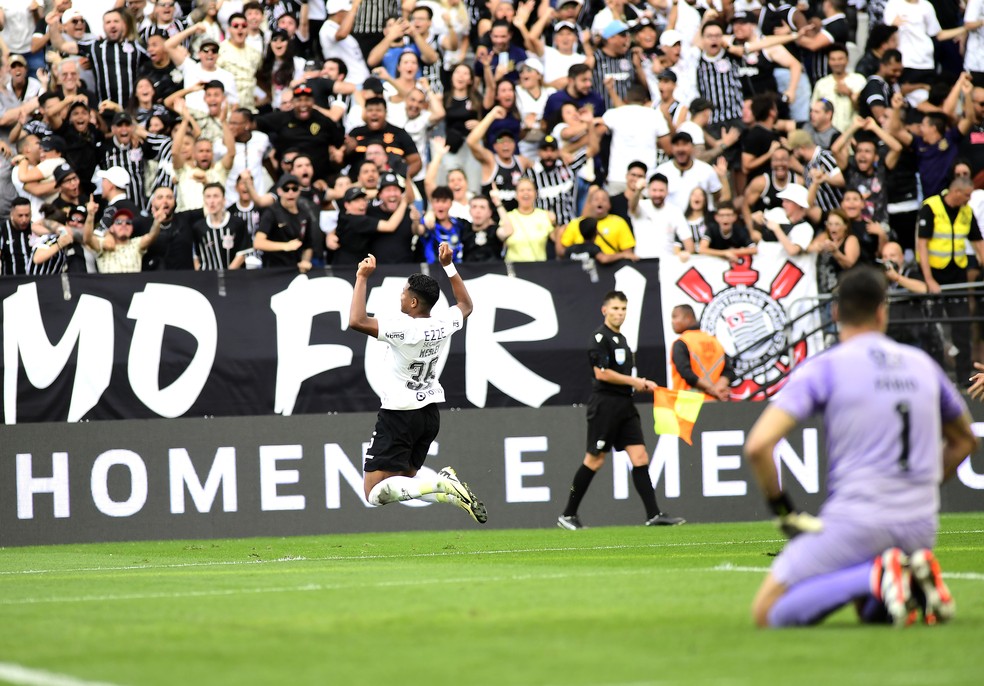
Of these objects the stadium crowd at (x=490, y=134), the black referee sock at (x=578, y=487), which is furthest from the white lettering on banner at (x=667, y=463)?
the stadium crowd at (x=490, y=134)

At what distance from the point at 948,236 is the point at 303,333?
26.2 feet

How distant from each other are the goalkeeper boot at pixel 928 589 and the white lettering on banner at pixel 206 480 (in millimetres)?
10992

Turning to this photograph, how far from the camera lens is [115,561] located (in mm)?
13391

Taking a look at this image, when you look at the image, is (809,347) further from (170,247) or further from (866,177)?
(170,247)

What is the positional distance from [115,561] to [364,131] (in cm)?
753

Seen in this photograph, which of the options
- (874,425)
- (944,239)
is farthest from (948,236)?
(874,425)

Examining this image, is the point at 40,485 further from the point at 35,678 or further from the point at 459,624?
the point at 35,678

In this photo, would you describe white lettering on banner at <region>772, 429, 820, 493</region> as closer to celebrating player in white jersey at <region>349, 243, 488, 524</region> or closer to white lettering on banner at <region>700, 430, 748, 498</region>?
white lettering on banner at <region>700, 430, 748, 498</region>

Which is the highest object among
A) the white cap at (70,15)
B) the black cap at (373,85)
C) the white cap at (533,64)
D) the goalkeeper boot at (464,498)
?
the white cap at (70,15)

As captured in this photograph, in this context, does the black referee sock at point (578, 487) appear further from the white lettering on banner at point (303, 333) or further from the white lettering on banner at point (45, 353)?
the white lettering on banner at point (45, 353)

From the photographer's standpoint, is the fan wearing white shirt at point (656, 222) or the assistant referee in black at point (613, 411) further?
the fan wearing white shirt at point (656, 222)

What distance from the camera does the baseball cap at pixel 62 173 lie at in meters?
18.4

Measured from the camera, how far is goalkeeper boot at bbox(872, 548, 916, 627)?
6531 millimetres

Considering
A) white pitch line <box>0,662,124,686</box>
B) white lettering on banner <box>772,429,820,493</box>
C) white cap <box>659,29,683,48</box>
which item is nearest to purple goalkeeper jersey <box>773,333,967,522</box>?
white pitch line <box>0,662,124,686</box>
